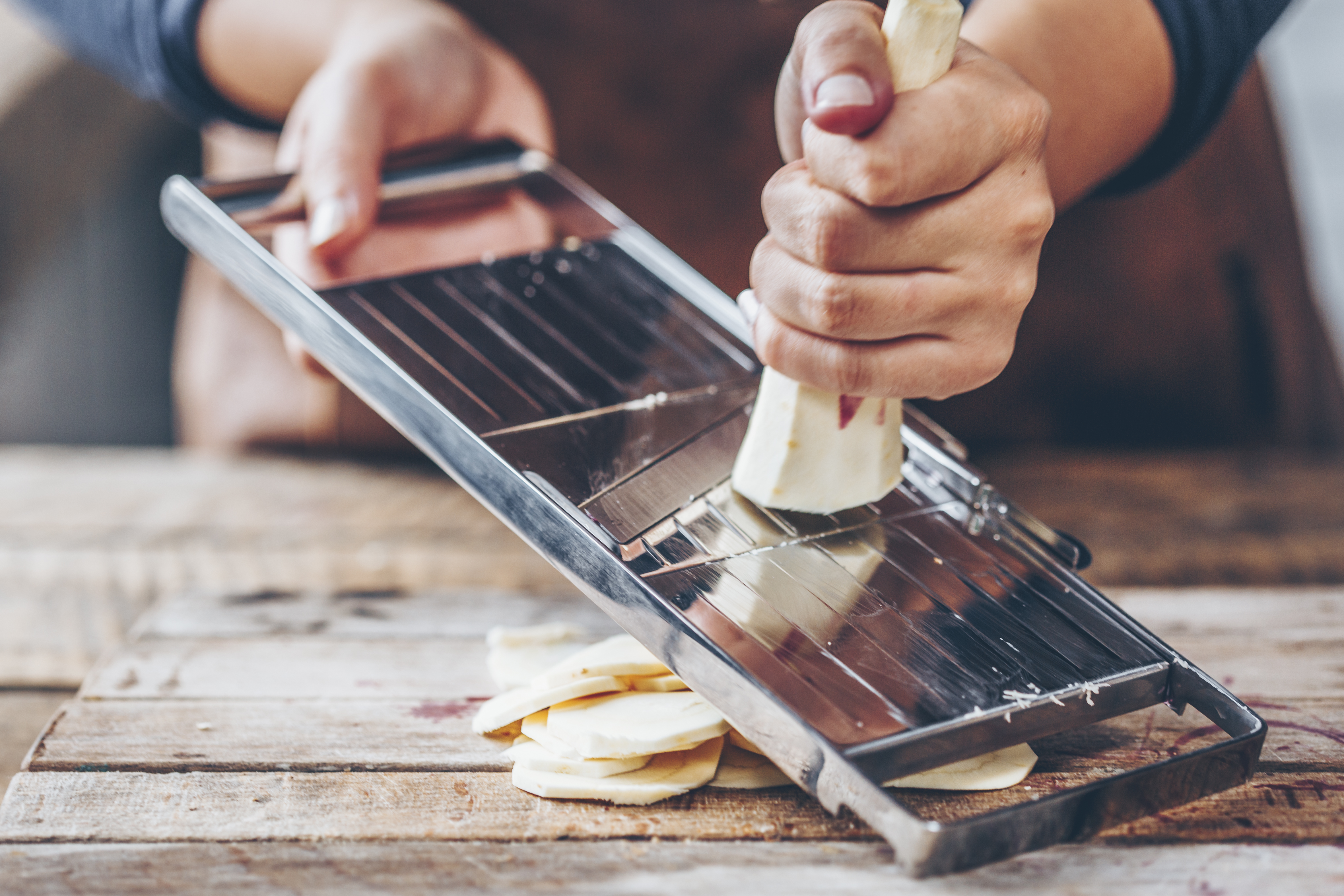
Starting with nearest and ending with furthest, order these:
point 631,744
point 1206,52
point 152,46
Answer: point 631,744 → point 1206,52 → point 152,46

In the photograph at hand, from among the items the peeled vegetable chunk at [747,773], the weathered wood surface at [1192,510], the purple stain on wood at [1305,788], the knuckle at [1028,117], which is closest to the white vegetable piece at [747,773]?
the peeled vegetable chunk at [747,773]

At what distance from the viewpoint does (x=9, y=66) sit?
205 cm

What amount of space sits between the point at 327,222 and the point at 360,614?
40 cm

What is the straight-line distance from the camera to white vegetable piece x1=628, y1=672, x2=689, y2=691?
791 mm

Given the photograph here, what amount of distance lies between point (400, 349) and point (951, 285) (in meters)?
0.42

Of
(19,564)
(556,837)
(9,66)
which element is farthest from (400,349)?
(9,66)

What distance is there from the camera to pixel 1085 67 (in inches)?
39.0

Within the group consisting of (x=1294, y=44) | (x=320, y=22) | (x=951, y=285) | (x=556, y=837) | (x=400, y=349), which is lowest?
→ (x=556, y=837)

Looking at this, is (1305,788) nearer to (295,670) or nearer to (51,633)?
(295,670)

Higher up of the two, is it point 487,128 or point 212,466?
point 487,128

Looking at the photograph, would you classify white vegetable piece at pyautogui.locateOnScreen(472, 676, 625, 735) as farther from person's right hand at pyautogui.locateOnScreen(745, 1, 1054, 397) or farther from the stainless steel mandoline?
person's right hand at pyautogui.locateOnScreen(745, 1, 1054, 397)

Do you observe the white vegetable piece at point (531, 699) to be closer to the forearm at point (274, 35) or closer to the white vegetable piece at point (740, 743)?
the white vegetable piece at point (740, 743)

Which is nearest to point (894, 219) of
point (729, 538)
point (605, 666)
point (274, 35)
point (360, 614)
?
point (729, 538)

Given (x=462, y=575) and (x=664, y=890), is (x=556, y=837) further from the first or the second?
(x=462, y=575)
